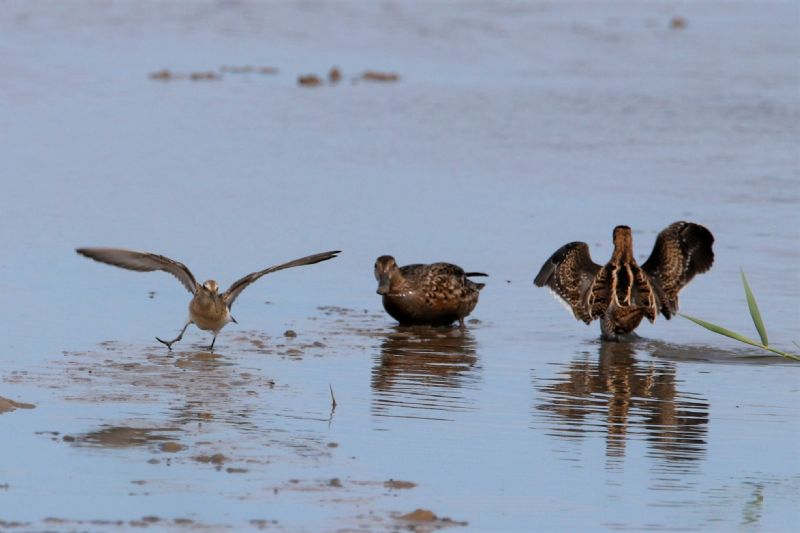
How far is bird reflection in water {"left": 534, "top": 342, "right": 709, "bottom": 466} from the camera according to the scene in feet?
29.9

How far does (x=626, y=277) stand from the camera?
41.6 feet

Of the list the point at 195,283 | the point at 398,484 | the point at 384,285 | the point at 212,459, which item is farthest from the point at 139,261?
the point at 398,484

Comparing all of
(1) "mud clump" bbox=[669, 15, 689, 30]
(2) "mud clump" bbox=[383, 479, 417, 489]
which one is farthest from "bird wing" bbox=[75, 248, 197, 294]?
(1) "mud clump" bbox=[669, 15, 689, 30]

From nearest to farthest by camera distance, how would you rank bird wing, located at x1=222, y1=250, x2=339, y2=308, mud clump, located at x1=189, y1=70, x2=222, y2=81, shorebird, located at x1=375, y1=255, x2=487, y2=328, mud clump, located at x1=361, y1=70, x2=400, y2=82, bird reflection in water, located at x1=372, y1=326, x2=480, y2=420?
bird reflection in water, located at x1=372, y1=326, x2=480, y2=420
bird wing, located at x1=222, y1=250, x2=339, y2=308
shorebird, located at x1=375, y1=255, x2=487, y2=328
mud clump, located at x1=189, y1=70, x2=222, y2=81
mud clump, located at x1=361, y1=70, x2=400, y2=82

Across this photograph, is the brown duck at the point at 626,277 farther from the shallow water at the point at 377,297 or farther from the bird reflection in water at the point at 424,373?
the bird reflection in water at the point at 424,373

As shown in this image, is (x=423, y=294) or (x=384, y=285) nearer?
(x=384, y=285)

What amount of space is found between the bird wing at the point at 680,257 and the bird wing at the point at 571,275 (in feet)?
1.59

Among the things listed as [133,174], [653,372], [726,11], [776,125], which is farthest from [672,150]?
[726,11]

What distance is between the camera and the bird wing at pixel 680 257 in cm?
1308

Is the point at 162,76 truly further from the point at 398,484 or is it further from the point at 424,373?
the point at 398,484

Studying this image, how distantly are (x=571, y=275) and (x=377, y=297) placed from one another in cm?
169

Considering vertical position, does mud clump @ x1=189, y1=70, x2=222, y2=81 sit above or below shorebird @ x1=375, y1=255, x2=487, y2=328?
above

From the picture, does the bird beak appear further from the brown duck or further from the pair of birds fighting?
the brown duck

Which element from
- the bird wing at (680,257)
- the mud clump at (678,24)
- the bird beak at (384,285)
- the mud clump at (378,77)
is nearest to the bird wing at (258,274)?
the bird beak at (384,285)
